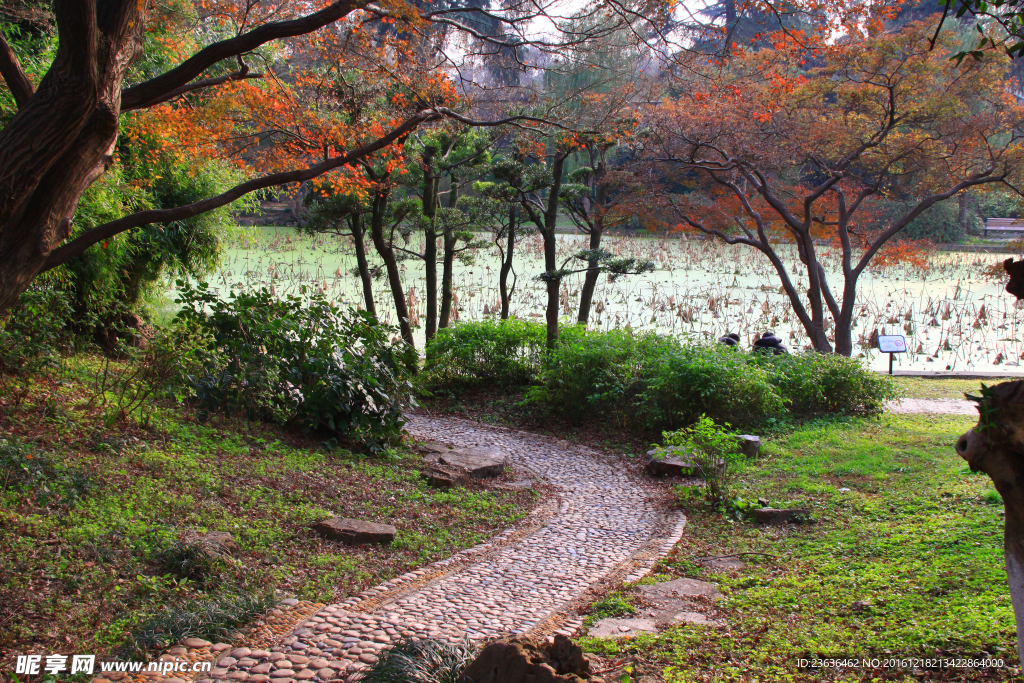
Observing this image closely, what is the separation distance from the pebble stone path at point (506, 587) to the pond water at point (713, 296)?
4595mm

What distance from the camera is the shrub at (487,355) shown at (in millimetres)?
8781

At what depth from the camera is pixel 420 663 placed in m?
2.12

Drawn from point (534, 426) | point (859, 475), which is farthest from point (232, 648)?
point (534, 426)

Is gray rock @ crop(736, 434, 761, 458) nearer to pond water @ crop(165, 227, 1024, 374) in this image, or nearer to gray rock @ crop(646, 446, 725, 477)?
gray rock @ crop(646, 446, 725, 477)

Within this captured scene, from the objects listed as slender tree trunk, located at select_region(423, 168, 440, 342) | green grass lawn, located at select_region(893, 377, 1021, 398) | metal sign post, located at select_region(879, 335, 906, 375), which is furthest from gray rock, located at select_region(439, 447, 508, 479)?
metal sign post, located at select_region(879, 335, 906, 375)

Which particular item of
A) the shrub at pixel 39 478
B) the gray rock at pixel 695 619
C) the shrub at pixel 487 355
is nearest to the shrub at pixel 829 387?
the shrub at pixel 487 355

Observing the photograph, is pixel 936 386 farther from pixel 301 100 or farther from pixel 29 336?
pixel 29 336

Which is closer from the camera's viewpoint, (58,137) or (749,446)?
(58,137)

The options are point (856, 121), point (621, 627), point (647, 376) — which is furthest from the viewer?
point (856, 121)

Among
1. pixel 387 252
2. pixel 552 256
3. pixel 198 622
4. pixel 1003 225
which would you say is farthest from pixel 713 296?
pixel 198 622

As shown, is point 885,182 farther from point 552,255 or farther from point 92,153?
point 92,153

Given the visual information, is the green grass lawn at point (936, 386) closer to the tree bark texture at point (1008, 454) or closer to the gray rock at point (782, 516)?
the gray rock at point (782, 516)

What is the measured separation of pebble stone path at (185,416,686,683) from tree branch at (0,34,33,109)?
9.39 feet

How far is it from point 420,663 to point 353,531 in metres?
1.61
